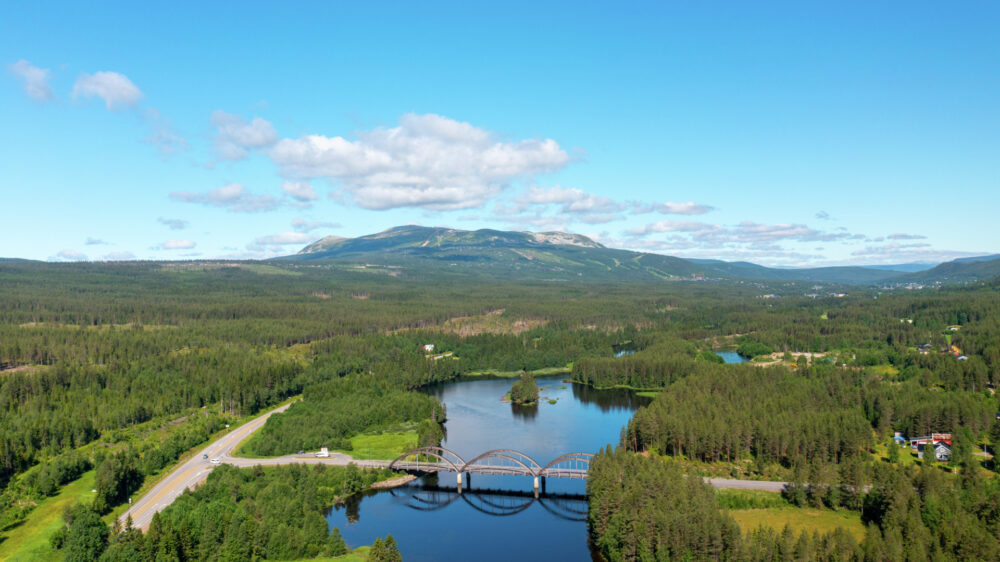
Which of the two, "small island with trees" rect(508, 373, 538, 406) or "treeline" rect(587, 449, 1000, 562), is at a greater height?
"treeline" rect(587, 449, 1000, 562)

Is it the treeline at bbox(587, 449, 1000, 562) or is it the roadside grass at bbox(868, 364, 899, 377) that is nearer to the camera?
the treeline at bbox(587, 449, 1000, 562)

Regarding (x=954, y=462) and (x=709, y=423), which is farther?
(x=709, y=423)

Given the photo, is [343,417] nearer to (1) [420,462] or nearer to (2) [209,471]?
(1) [420,462]

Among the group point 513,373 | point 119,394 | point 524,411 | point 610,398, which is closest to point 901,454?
point 610,398

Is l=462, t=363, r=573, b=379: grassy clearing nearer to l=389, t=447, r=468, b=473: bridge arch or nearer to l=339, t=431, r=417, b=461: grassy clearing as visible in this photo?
l=339, t=431, r=417, b=461: grassy clearing

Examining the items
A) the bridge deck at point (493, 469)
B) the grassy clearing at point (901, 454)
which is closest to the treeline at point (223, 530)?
the bridge deck at point (493, 469)

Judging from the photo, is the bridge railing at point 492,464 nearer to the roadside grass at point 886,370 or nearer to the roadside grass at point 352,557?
the roadside grass at point 352,557

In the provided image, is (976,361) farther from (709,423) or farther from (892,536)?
(892,536)

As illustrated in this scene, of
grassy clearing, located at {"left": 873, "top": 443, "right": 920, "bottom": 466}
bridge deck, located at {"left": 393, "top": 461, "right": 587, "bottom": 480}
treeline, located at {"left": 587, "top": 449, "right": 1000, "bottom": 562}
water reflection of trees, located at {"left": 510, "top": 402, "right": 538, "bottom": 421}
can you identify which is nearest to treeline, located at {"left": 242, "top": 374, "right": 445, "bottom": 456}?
bridge deck, located at {"left": 393, "top": 461, "right": 587, "bottom": 480}

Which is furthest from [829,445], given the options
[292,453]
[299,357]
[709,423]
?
[299,357]
